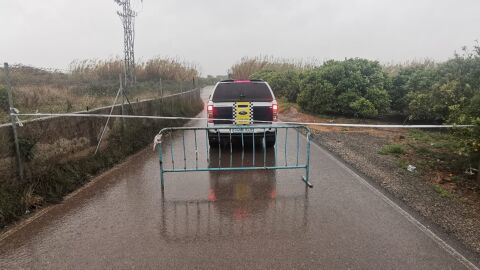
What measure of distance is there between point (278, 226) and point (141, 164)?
4.43 meters

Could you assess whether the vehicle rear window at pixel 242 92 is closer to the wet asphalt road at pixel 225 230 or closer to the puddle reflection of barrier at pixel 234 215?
the wet asphalt road at pixel 225 230

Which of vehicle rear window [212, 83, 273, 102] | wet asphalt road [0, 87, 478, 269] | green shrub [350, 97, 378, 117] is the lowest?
wet asphalt road [0, 87, 478, 269]

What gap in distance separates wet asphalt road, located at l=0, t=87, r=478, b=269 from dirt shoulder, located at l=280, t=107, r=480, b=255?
42cm

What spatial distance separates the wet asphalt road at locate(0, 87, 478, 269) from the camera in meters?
3.72

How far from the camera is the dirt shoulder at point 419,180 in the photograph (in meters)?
4.60

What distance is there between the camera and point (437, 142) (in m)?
9.66

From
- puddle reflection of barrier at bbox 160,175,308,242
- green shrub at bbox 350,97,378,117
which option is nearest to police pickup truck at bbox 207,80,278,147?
puddle reflection of barrier at bbox 160,175,308,242

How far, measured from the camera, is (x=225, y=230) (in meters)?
4.45

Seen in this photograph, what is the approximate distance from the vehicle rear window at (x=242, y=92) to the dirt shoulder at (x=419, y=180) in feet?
7.95

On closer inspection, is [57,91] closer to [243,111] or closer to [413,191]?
[243,111]

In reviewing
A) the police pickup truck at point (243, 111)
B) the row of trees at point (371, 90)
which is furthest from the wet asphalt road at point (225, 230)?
the row of trees at point (371, 90)

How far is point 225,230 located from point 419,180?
4.07 m

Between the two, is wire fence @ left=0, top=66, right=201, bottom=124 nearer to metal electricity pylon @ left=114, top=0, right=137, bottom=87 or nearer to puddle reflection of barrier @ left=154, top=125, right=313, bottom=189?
puddle reflection of barrier @ left=154, top=125, right=313, bottom=189

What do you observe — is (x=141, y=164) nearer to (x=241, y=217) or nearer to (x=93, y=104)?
(x=93, y=104)
